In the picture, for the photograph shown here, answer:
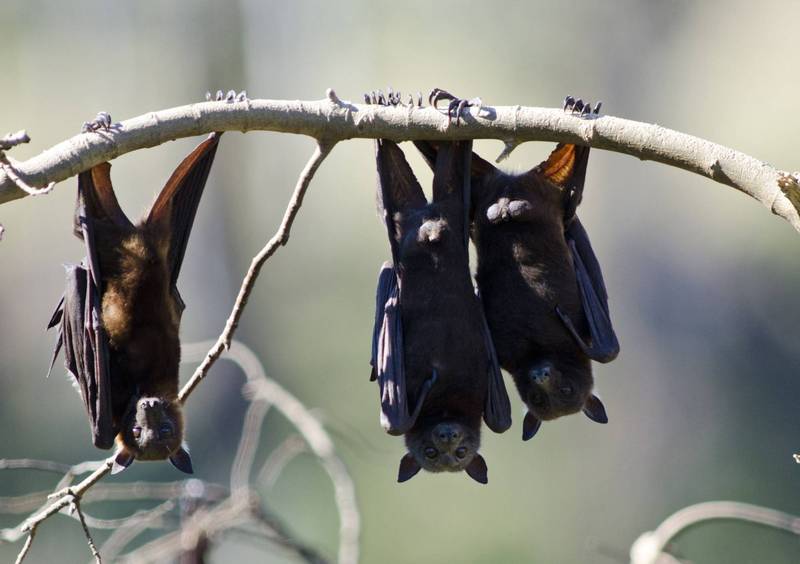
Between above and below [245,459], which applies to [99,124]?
above

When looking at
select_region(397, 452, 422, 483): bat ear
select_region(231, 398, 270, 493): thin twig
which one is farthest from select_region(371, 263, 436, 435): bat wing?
select_region(231, 398, 270, 493): thin twig

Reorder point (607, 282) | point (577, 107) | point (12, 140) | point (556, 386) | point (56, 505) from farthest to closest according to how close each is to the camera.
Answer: point (607, 282)
point (556, 386)
point (577, 107)
point (56, 505)
point (12, 140)

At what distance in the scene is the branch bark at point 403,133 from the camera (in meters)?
5.95

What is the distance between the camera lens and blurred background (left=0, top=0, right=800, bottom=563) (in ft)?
73.3

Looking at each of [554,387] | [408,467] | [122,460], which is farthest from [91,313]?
[554,387]

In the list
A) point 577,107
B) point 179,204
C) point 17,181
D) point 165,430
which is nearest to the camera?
point 17,181

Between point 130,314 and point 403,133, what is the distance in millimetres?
2346

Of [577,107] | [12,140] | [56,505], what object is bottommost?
[56,505]

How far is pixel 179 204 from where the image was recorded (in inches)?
305

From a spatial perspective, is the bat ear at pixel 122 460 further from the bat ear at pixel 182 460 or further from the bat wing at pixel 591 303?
the bat wing at pixel 591 303

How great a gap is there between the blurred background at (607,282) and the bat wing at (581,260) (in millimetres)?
12245

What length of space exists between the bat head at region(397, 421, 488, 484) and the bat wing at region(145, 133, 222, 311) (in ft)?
6.98

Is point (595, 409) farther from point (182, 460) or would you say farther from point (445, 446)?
point (182, 460)

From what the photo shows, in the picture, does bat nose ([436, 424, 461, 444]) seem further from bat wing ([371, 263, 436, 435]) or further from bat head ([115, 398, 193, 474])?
bat head ([115, 398, 193, 474])
